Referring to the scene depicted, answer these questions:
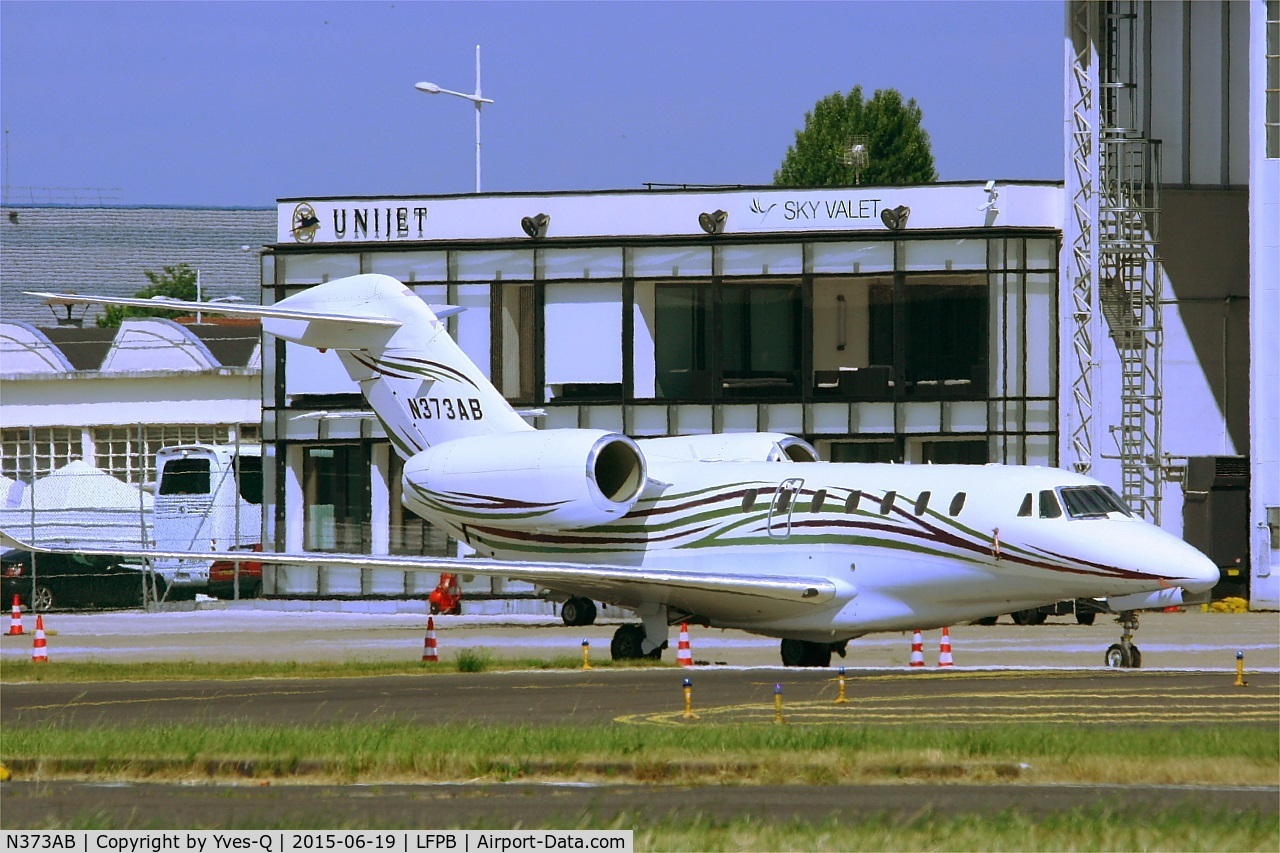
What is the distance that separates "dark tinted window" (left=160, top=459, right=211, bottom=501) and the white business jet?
1701cm

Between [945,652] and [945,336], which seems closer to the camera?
[945,652]

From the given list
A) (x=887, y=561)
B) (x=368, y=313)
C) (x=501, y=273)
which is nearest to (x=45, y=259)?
(x=501, y=273)

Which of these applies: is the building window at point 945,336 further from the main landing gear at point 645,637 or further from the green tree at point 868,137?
the green tree at point 868,137

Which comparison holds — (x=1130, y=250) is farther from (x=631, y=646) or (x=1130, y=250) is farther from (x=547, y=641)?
(x=631, y=646)

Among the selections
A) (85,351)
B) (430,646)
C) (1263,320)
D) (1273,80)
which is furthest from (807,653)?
(85,351)

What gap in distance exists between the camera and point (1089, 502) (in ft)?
68.9

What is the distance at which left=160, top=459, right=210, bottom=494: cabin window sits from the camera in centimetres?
4281

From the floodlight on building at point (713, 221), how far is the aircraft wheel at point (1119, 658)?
20.8 m

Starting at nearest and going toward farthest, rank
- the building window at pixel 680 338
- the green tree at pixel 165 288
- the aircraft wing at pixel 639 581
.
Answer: the aircraft wing at pixel 639 581 < the building window at pixel 680 338 < the green tree at pixel 165 288

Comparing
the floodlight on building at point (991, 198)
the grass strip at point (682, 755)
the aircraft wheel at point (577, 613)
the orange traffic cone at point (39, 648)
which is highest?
the floodlight on building at point (991, 198)

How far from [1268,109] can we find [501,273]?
56.6 feet

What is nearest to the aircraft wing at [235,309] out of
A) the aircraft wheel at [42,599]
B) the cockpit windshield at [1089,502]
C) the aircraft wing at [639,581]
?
the aircraft wing at [639,581]

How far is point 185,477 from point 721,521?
23.3 m

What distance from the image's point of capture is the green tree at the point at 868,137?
80.1 m
